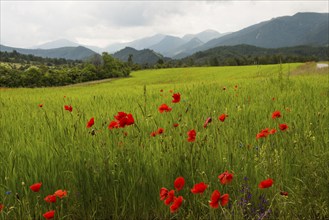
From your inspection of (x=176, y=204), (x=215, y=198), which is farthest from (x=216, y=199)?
(x=176, y=204)

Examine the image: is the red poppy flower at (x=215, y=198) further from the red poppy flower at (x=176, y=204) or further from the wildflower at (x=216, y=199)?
the red poppy flower at (x=176, y=204)

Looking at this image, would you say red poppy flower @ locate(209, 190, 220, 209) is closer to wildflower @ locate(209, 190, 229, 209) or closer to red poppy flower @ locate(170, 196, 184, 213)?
wildflower @ locate(209, 190, 229, 209)

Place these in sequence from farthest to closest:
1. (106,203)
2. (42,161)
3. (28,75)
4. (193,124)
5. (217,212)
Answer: (28,75) < (193,124) < (42,161) < (106,203) < (217,212)

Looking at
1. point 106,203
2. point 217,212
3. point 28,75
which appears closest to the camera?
point 217,212

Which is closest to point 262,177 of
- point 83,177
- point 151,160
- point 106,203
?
point 151,160

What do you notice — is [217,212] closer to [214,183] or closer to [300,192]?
[214,183]

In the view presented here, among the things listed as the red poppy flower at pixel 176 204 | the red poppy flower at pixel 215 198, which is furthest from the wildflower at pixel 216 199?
the red poppy flower at pixel 176 204

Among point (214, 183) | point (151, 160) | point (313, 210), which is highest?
point (151, 160)

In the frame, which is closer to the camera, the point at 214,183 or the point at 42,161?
the point at 214,183

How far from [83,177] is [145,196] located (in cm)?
49

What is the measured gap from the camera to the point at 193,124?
319 centimetres

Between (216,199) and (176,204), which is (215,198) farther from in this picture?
(176,204)

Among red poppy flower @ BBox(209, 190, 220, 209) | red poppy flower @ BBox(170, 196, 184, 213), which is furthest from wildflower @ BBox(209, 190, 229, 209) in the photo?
red poppy flower @ BBox(170, 196, 184, 213)

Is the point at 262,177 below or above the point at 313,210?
above
